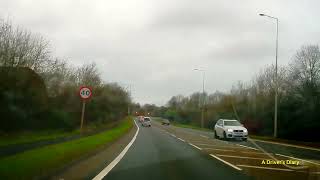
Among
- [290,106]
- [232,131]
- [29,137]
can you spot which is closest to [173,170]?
[232,131]

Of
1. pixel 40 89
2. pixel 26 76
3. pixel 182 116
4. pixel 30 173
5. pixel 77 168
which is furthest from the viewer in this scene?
pixel 182 116

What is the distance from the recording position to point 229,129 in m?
36.6

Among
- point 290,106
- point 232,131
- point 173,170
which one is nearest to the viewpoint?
point 173,170

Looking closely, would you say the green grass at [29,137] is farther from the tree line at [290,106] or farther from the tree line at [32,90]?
the tree line at [290,106]

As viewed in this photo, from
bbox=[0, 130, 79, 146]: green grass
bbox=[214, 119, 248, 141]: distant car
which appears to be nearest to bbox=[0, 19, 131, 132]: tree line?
bbox=[0, 130, 79, 146]: green grass

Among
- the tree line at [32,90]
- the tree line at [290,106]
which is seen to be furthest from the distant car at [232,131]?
the tree line at [32,90]

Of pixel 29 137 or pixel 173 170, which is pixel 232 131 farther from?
pixel 173 170

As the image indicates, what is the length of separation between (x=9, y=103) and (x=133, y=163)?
21.0 metres

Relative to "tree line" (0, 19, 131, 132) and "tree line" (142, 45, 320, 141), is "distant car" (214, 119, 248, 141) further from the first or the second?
"tree line" (0, 19, 131, 132)

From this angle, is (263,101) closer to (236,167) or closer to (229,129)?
(229,129)

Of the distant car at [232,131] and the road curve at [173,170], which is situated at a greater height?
the distant car at [232,131]

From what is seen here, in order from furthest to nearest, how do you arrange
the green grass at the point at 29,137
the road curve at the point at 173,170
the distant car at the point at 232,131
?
the distant car at the point at 232,131 → the green grass at the point at 29,137 → the road curve at the point at 173,170

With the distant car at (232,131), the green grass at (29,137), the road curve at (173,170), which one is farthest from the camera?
the distant car at (232,131)

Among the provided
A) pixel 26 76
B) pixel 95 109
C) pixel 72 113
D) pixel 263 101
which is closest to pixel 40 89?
pixel 26 76
